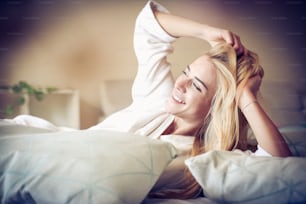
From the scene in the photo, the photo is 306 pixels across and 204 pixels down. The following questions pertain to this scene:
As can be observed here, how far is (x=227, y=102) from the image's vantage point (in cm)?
56

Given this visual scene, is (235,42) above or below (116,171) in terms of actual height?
above

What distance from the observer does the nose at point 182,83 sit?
58cm

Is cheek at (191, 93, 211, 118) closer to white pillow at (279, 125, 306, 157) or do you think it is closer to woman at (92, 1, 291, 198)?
woman at (92, 1, 291, 198)

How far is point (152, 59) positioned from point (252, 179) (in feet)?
0.96

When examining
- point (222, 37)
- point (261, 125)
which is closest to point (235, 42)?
point (222, 37)

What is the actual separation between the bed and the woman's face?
121 millimetres

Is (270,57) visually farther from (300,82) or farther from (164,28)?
(164,28)

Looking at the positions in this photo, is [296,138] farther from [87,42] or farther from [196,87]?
[87,42]

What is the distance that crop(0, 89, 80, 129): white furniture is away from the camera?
2.04 ft

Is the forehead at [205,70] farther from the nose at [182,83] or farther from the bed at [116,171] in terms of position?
the bed at [116,171]

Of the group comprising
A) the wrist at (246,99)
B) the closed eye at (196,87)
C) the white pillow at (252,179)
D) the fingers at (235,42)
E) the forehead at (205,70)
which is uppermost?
the fingers at (235,42)

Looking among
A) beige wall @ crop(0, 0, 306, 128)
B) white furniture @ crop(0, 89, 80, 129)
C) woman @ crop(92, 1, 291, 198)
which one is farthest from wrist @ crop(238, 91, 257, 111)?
white furniture @ crop(0, 89, 80, 129)

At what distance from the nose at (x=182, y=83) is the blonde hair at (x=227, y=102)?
5 centimetres

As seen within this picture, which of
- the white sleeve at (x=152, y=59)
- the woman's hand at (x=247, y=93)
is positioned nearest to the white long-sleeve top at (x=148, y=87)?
the white sleeve at (x=152, y=59)
